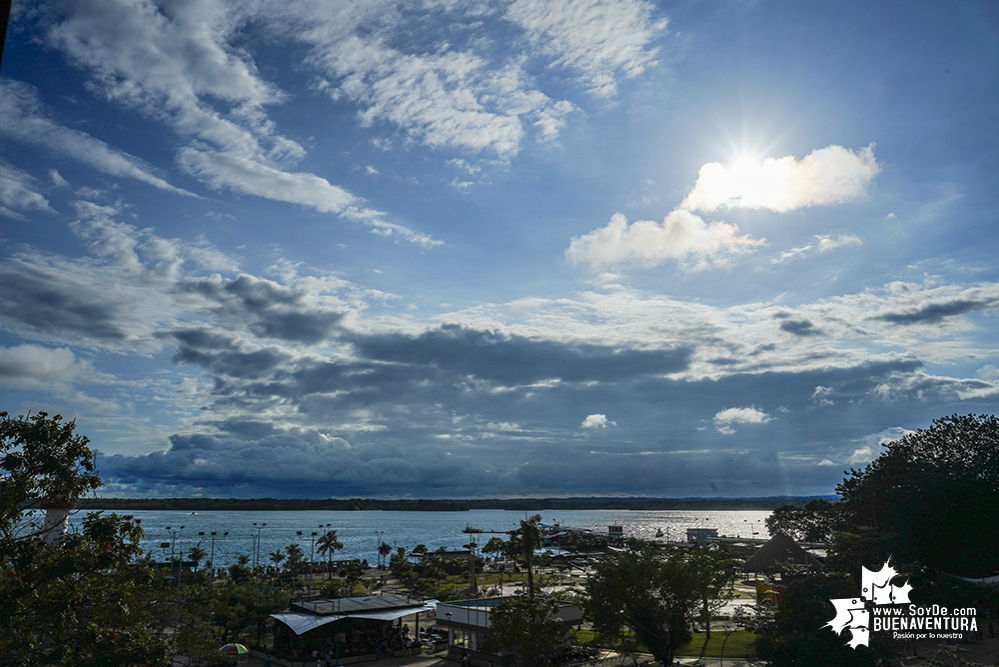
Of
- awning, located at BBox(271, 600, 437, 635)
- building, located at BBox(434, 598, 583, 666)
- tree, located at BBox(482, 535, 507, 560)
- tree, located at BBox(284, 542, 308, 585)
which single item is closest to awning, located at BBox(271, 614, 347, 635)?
awning, located at BBox(271, 600, 437, 635)

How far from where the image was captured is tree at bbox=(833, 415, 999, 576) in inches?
1983

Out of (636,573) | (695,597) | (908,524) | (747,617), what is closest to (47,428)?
(636,573)

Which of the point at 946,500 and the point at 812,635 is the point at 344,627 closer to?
the point at 812,635

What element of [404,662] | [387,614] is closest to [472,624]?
[404,662]

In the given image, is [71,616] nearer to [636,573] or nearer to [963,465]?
[636,573]

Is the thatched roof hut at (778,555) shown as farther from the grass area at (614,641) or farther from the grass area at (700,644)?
the grass area at (614,641)

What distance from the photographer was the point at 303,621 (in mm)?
46531

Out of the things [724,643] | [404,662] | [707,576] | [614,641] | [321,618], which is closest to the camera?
[707,576]

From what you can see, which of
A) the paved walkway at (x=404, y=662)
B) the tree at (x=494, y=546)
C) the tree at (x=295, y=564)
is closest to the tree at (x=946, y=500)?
the paved walkway at (x=404, y=662)

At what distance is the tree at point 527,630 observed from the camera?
115 feet

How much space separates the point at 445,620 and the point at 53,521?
32952 mm

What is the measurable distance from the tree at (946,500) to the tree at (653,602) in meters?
19.8

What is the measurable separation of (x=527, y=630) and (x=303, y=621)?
19.7 meters

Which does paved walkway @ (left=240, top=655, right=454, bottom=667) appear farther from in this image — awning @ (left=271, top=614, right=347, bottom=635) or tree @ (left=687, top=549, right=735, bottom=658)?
tree @ (left=687, top=549, right=735, bottom=658)
